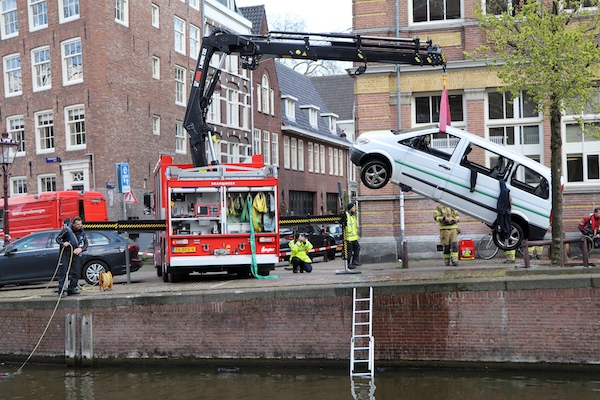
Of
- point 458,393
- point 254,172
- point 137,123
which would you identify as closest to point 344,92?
point 137,123

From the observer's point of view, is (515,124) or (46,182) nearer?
(515,124)

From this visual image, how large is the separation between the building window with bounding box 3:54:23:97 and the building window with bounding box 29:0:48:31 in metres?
1.77

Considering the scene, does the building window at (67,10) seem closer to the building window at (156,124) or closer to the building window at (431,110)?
the building window at (156,124)

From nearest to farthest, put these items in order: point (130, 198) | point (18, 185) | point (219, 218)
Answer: point (219, 218) < point (130, 198) < point (18, 185)

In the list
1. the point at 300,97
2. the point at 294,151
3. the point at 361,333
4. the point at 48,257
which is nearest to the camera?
the point at 361,333

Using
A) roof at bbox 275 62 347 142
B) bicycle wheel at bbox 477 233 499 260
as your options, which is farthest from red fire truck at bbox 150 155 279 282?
roof at bbox 275 62 347 142

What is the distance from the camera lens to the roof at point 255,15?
157 ft

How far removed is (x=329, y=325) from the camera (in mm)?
12906

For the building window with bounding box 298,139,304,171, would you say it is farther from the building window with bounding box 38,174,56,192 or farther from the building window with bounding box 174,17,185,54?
the building window with bounding box 38,174,56,192

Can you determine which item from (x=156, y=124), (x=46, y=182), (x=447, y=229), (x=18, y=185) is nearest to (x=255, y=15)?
(x=156, y=124)

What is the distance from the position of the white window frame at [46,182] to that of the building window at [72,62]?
4258 mm

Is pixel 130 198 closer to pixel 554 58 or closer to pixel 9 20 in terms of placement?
pixel 9 20

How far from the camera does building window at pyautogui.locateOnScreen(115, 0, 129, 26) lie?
1341 inches

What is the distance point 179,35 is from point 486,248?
2482 cm
